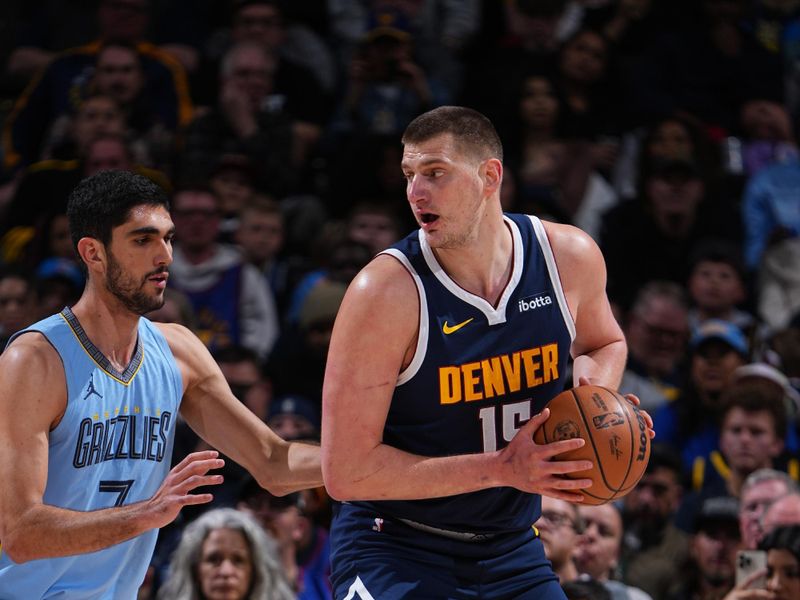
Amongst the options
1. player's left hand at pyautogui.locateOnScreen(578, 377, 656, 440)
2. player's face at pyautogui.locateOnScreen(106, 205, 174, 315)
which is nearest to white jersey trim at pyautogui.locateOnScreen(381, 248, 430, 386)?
player's left hand at pyautogui.locateOnScreen(578, 377, 656, 440)

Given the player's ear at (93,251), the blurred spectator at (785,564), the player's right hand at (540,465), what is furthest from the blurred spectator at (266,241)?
the player's right hand at (540,465)

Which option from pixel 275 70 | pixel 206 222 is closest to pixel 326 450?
pixel 206 222

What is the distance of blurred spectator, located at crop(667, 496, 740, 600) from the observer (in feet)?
23.0

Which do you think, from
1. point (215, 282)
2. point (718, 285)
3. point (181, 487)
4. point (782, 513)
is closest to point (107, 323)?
point (181, 487)

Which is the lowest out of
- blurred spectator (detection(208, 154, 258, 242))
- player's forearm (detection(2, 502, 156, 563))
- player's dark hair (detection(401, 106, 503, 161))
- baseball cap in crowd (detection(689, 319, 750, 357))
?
player's forearm (detection(2, 502, 156, 563))

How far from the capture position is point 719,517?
712 cm

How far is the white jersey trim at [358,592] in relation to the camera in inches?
169

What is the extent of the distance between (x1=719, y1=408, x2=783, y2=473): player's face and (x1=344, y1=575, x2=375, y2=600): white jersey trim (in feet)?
12.7

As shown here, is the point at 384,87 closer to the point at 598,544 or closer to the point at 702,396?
the point at 702,396

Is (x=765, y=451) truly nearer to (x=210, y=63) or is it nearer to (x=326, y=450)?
(x=326, y=450)

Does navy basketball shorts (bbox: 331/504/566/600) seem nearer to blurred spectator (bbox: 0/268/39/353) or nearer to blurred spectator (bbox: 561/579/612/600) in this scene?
blurred spectator (bbox: 561/579/612/600)

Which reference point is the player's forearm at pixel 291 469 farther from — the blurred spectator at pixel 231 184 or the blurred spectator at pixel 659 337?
the blurred spectator at pixel 231 184

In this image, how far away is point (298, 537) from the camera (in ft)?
23.1

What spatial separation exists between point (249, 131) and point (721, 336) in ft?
12.3
